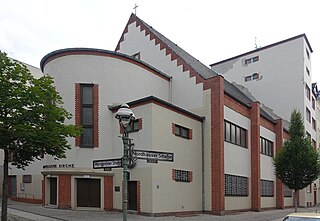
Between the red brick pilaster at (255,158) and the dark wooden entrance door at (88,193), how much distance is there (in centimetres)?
1247

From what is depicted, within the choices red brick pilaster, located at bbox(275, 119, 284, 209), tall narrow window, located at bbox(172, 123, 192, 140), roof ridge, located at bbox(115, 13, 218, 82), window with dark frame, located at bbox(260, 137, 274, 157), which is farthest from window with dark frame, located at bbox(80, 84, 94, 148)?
red brick pilaster, located at bbox(275, 119, 284, 209)

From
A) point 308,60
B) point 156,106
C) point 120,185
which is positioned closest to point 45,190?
point 120,185

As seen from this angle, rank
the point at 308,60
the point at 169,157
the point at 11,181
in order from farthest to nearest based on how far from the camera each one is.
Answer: the point at 308,60
the point at 11,181
the point at 169,157

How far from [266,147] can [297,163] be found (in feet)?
37.9

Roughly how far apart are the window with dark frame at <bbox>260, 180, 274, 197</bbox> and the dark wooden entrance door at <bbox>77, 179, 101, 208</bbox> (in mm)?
14904

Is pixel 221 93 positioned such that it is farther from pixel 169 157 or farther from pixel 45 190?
pixel 169 157

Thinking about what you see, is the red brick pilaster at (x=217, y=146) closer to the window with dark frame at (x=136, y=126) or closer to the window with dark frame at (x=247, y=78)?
the window with dark frame at (x=136, y=126)

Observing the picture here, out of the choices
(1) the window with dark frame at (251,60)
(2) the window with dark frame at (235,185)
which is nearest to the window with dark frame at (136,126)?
(2) the window with dark frame at (235,185)

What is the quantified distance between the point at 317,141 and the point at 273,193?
22347 millimetres

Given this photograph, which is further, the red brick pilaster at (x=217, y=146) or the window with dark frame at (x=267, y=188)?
the window with dark frame at (x=267, y=188)

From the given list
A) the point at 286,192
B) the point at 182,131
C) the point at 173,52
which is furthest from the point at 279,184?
the point at 173,52

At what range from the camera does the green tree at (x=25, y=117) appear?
1492 centimetres

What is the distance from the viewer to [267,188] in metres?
33.8

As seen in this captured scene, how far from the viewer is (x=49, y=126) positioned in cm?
1567
